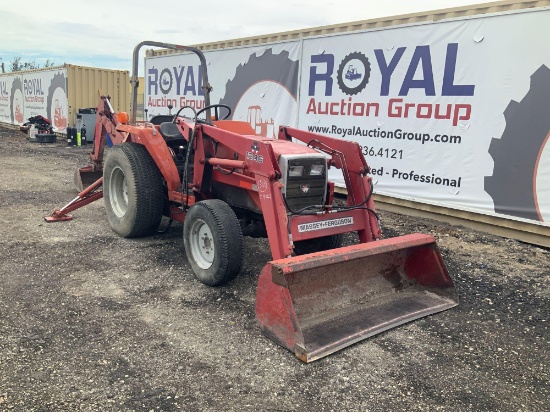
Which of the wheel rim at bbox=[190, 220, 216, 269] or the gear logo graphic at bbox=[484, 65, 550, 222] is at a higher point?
the gear logo graphic at bbox=[484, 65, 550, 222]

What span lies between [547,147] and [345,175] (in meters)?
2.95

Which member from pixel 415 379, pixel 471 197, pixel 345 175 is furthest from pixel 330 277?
pixel 471 197

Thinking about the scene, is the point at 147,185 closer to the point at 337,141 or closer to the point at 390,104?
the point at 337,141

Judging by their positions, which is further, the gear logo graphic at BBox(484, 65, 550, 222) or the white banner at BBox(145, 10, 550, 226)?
the white banner at BBox(145, 10, 550, 226)

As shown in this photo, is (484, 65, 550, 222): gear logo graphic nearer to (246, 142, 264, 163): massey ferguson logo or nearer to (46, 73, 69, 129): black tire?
(246, 142, 264, 163): massey ferguson logo

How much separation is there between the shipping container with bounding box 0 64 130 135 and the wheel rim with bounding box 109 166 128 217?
39.6 feet

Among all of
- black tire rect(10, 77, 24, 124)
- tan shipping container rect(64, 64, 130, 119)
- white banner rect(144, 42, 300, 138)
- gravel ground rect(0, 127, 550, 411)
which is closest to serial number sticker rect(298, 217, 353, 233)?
gravel ground rect(0, 127, 550, 411)

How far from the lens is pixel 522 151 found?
5961 millimetres

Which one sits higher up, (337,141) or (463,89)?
(463,89)

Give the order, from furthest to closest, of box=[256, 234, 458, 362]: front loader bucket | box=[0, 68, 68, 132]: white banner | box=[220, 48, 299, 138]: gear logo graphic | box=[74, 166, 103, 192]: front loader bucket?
box=[0, 68, 68, 132]: white banner, box=[220, 48, 299, 138]: gear logo graphic, box=[74, 166, 103, 192]: front loader bucket, box=[256, 234, 458, 362]: front loader bucket

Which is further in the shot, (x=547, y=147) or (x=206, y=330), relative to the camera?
(x=547, y=147)

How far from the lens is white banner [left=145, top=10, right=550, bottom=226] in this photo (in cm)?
588

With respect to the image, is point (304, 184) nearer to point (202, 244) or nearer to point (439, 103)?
point (202, 244)

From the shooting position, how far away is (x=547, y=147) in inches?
226
